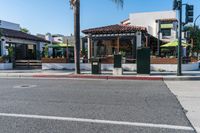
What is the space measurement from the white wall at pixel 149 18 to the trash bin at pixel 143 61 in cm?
2764

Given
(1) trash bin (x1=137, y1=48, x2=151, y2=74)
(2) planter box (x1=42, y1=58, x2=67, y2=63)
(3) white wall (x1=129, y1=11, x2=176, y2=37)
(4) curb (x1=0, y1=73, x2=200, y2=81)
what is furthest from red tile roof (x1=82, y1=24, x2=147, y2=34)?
(3) white wall (x1=129, y1=11, x2=176, y2=37)

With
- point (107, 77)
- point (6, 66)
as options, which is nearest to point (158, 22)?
point (6, 66)

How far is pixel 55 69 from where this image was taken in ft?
79.6

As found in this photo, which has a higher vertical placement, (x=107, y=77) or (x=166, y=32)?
(x=166, y=32)

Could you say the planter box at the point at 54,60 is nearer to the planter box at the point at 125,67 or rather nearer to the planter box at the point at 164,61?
the planter box at the point at 125,67

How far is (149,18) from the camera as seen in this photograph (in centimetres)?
4616

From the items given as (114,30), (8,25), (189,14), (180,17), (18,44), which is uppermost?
(8,25)

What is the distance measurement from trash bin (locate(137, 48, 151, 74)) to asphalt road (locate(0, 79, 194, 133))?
24.5 ft

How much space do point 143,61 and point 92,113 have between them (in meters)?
11.1

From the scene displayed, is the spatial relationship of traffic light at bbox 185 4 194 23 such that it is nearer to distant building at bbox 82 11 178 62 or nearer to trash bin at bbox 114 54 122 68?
trash bin at bbox 114 54 122 68

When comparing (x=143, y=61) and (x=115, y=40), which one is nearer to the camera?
(x=143, y=61)

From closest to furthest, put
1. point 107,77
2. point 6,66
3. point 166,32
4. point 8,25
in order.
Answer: point 107,77, point 6,66, point 8,25, point 166,32

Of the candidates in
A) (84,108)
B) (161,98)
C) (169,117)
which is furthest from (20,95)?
(169,117)

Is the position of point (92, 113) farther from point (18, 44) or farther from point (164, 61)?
point (18, 44)
